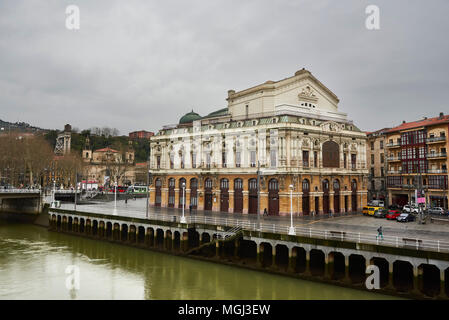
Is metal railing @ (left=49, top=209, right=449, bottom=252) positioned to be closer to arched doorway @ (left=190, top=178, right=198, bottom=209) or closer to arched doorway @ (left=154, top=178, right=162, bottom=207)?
arched doorway @ (left=190, top=178, right=198, bottom=209)

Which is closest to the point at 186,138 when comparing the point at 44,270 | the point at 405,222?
the point at 44,270

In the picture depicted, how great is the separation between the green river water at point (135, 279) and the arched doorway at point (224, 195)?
624 inches

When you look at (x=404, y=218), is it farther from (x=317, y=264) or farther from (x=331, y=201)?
(x=317, y=264)

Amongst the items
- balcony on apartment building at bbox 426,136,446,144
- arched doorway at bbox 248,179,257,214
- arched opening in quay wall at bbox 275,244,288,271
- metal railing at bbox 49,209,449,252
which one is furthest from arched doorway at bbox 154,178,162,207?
balcony on apartment building at bbox 426,136,446,144

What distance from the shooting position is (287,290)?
84.9 ft

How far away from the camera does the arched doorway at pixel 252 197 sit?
159ft

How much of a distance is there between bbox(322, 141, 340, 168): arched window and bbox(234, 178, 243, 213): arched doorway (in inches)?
522

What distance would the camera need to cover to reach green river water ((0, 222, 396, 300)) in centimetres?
2528

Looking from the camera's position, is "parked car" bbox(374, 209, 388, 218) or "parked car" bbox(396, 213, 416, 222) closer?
"parked car" bbox(396, 213, 416, 222)

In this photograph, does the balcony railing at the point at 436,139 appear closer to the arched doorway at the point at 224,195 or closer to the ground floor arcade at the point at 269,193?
the ground floor arcade at the point at 269,193

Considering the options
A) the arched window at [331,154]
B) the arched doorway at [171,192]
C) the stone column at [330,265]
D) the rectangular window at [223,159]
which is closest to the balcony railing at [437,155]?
the arched window at [331,154]

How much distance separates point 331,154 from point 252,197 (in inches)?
565

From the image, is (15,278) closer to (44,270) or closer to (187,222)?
(44,270)

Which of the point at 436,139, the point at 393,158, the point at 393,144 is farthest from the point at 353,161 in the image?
the point at 393,144
